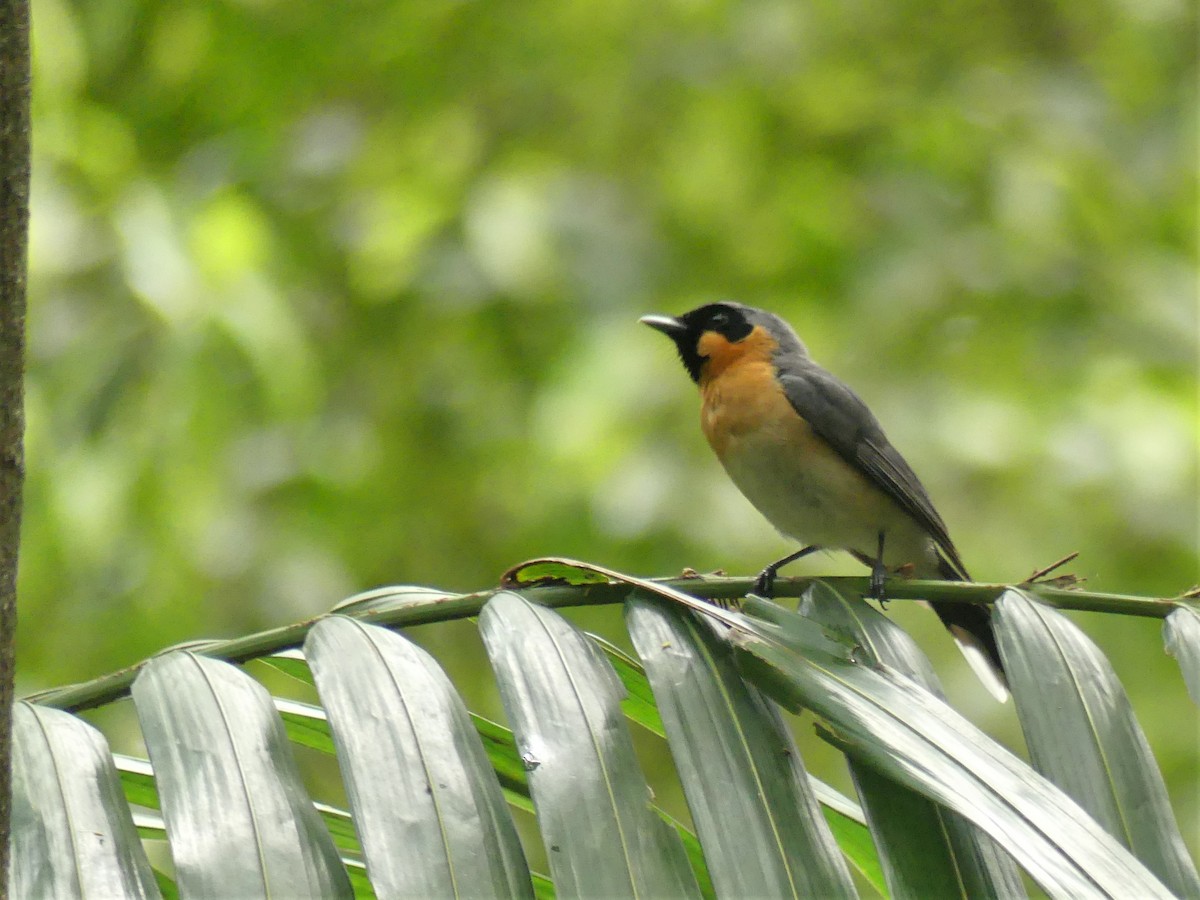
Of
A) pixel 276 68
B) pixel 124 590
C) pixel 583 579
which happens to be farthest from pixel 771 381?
pixel 276 68

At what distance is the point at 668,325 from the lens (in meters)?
4.59

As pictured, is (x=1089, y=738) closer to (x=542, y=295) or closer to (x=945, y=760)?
(x=945, y=760)

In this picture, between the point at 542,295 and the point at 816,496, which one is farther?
the point at 542,295

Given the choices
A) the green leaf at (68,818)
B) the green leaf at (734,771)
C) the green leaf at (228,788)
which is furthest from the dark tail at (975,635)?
the green leaf at (68,818)

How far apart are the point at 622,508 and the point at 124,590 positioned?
1.91 metres

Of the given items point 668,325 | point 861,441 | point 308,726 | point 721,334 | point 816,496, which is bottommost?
point 308,726

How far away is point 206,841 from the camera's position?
1.47 meters

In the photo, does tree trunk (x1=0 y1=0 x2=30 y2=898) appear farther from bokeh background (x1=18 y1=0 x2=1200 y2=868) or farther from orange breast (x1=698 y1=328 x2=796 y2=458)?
bokeh background (x1=18 y1=0 x2=1200 y2=868)

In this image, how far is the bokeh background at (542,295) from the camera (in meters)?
4.84

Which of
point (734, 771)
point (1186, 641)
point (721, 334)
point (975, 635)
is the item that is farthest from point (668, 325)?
point (734, 771)

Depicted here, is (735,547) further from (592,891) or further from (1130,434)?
(592,891)

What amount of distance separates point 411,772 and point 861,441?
8.49 ft

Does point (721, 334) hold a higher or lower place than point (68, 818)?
higher

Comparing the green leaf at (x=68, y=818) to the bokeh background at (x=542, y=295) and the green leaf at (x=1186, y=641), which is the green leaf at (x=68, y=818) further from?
the bokeh background at (x=542, y=295)
